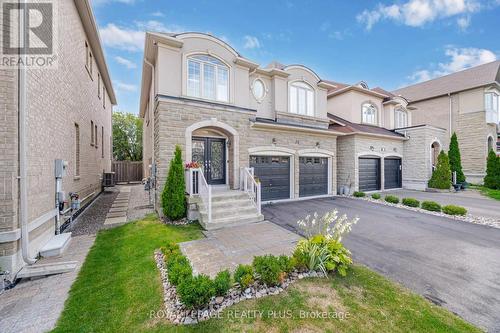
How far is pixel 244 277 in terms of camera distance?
3287 millimetres

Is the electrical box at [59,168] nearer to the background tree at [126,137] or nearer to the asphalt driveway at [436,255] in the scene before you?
the asphalt driveway at [436,255]

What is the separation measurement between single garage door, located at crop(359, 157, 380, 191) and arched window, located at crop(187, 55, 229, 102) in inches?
394

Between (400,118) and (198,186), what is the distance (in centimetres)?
1827

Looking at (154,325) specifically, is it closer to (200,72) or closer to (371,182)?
(200,72)

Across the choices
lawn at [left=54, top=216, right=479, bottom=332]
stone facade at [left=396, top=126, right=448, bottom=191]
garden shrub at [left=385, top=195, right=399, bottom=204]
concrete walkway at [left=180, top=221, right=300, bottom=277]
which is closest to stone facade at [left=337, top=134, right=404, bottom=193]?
stone facade at [left=396, top=126, right=448, bottom=191]

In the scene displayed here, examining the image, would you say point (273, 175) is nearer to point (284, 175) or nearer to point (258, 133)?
point (284, 175)

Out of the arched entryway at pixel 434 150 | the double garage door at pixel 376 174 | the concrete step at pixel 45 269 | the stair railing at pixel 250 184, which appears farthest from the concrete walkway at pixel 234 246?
the arched entryway at pixel 434 150

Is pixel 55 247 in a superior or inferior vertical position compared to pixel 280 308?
superior

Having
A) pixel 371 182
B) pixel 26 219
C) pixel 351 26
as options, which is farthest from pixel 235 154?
pixel 351 26

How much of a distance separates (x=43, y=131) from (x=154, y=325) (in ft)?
17.3

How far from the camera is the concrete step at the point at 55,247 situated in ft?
15.0

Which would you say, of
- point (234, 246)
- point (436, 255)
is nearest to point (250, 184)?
point (234, 246)

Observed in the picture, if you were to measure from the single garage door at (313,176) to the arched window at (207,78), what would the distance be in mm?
5687

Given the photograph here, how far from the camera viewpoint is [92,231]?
6.39 m
